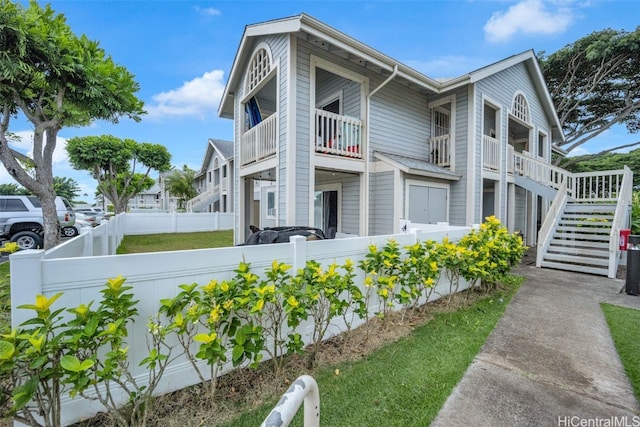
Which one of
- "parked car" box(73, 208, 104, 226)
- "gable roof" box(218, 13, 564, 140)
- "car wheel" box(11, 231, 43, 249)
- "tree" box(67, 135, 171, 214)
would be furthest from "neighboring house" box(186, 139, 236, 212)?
"car wheel" box(11, 231, 43, 249)

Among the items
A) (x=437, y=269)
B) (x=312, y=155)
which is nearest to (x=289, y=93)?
(x=312, y=155)

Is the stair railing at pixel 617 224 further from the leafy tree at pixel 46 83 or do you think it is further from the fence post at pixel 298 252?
the leafy tree at pixel 46 83

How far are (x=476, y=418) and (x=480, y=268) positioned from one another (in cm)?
309

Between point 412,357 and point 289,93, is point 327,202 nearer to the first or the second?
point 289,93

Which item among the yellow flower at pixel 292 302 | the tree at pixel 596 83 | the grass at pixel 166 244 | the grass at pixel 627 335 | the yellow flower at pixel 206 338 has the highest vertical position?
the tree at pixel 596 83

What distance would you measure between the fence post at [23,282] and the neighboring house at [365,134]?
4753 millimetres

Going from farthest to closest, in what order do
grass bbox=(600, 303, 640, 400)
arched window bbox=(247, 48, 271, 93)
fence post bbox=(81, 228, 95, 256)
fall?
arched window bbox=(247, 48, 271, 93)
fence post bbox=(81, 228, 95, 256)
grass bbox=(600, 303, 640, 400)

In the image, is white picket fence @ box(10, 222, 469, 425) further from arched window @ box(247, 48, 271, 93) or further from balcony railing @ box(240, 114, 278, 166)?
arched window @ box(247, 48, 271, 93)

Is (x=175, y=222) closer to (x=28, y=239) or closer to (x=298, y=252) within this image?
(x=28, y=239)

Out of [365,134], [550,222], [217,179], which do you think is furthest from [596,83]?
[217,179]

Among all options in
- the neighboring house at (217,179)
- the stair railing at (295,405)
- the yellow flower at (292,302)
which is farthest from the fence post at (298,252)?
the neighboring house at (217,179)

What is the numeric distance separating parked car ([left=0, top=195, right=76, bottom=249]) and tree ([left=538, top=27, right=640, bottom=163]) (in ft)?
88.6

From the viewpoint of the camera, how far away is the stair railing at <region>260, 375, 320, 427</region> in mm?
1046

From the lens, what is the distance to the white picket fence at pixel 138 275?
6.02 feet
